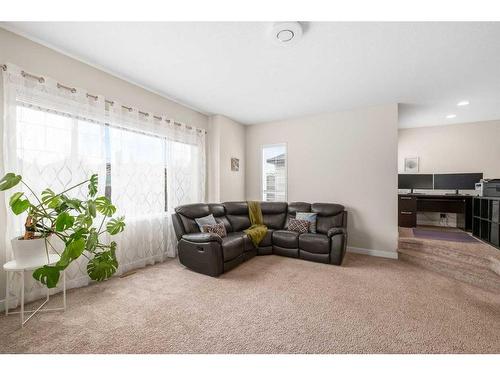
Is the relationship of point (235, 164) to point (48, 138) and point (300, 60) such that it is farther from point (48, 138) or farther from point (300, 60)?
point (48, 138)

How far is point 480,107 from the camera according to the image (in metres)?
3.85

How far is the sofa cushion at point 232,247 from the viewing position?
2.92 m

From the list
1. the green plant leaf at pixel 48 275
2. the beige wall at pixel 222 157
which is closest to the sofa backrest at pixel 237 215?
the beige wall at pixel 222 157

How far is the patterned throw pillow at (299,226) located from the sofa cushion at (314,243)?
218mm

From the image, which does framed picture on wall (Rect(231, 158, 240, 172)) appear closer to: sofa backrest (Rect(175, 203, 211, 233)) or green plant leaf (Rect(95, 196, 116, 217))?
sofa backrest (Rect(175, 203, 211, 233))

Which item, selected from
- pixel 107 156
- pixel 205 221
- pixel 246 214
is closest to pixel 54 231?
pixel 107 156

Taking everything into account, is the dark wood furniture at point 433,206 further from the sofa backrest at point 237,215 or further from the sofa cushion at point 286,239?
the sofa backrest at point 237,215

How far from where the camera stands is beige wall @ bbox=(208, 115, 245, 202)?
4.36 meters

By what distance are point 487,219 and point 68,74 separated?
6.72 metres

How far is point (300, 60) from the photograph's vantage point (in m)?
2.39

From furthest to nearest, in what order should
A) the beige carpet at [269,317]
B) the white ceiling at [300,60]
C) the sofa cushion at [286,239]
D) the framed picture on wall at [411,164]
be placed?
the framed picture on wall at [411,164] < the sofa cushion at [286,239] < the white ceiling at [300,60] < the beige carpet at [269,317]
